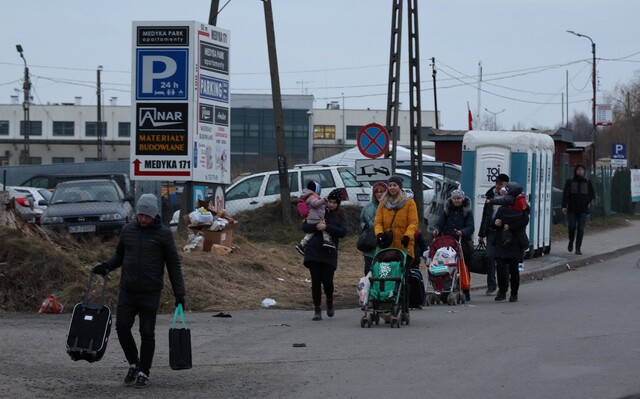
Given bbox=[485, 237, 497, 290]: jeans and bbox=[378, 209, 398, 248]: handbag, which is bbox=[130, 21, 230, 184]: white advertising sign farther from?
bbox=[378, 209, 398, 248]: handbag

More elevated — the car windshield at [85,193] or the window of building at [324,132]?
the window of building at [324,132]

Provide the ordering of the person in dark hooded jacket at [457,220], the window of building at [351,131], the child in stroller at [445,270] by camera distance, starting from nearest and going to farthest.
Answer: the child in stroller at [445,270] → the person in dark hooded jacket at [457,220] → the window of building at [351,131]

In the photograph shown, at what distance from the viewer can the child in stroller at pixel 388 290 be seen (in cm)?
1319

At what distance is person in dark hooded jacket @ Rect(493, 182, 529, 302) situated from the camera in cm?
1619

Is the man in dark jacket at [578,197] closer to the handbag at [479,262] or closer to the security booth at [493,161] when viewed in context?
the security booth at [493,161]

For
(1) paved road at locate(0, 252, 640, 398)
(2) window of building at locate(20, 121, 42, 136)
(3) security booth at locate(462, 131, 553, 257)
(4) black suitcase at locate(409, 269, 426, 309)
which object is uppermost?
(2) window of building at locate(20, 121, 42, 136)

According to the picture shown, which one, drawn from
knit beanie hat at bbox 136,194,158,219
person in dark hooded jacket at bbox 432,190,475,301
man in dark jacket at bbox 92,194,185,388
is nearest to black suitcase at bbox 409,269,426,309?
person in dark hooded jacket at bbox 432,190,475,301

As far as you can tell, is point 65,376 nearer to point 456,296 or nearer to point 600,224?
point 456,296

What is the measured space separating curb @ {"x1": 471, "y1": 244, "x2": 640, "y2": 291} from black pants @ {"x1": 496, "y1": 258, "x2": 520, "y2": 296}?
2432 millimetres

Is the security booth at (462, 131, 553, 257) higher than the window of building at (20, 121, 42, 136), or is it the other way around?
the window of building at (20, 121, 42, 136)

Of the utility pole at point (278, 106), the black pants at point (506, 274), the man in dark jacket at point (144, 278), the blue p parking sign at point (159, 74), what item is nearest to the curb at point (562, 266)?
the black pants at point (506, 274)

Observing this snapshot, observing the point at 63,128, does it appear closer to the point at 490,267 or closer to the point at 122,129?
the point at 122,129

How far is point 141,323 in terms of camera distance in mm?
9391

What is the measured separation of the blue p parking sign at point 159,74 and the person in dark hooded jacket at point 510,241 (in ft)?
21.7
